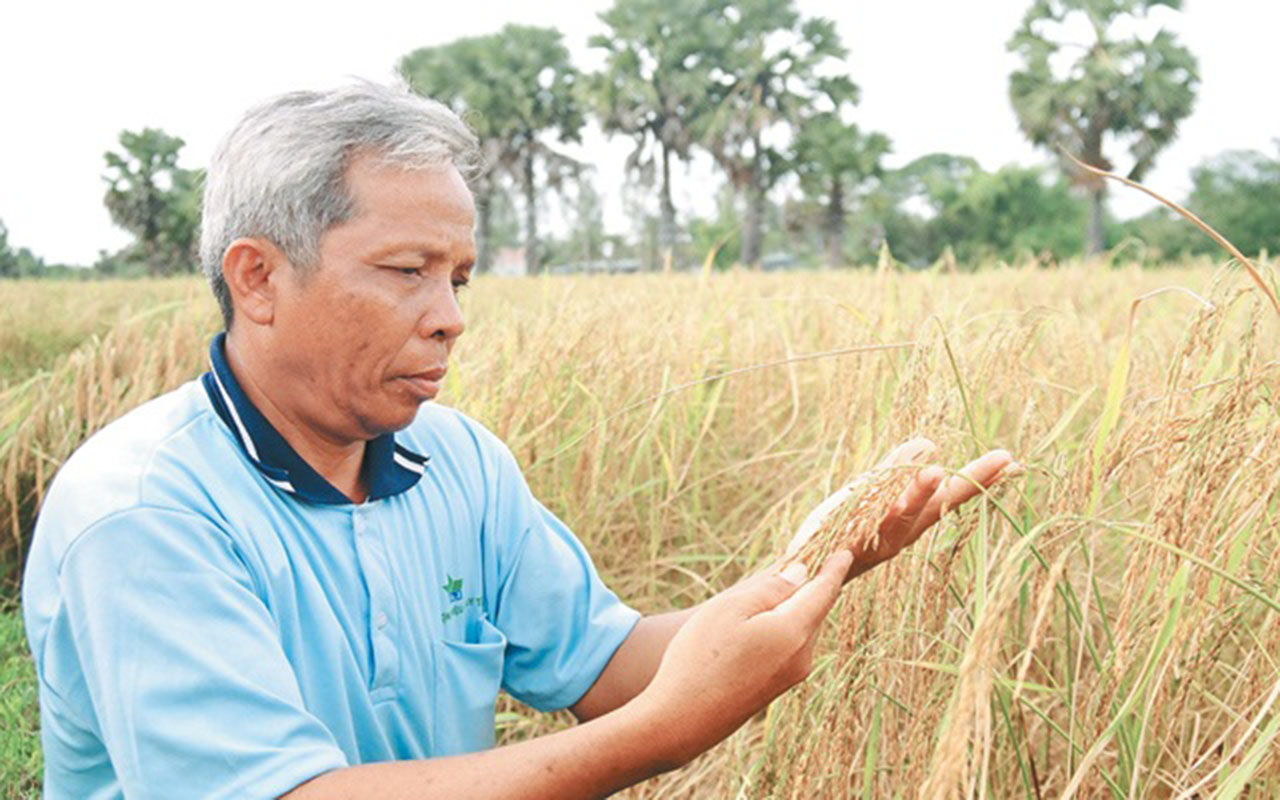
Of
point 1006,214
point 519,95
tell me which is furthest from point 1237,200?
point 519,95

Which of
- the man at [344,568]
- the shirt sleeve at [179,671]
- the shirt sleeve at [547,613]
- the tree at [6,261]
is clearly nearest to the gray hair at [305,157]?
the man at [344,568]

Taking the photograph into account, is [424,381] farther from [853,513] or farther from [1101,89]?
[1101,89]

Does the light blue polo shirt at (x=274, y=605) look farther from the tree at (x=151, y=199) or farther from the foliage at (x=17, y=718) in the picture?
the tree at (x=151, y=199)

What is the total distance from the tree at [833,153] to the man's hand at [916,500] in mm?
32267

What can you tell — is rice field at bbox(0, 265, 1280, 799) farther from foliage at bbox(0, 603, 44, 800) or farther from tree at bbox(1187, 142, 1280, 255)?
tree at bbox(1187, 142, 1280, 255)

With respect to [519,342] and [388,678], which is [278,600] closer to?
[388,678]

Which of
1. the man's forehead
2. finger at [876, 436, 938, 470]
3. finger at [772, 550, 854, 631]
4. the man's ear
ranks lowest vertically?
finger at [772, 550, 854, 631]

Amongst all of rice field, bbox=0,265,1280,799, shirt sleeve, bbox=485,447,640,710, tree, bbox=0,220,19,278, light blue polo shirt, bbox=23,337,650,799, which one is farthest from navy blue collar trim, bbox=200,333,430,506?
tree, bbox=0,220,19,278

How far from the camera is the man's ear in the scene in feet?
4.13

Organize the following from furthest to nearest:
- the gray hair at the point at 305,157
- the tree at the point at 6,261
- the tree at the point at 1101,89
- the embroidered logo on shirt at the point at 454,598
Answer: the tree at the point at 1101,89 < the tree at the point at 6,261 < the embroidered logo on shirt at the point at 454,598 < the gray hair at the point at 305,157

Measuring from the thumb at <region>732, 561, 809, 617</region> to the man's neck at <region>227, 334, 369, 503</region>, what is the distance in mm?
492

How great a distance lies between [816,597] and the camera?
1071 millimetres

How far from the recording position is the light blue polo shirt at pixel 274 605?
1.05 metres

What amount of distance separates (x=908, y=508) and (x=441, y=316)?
20.0 inches
